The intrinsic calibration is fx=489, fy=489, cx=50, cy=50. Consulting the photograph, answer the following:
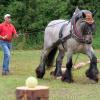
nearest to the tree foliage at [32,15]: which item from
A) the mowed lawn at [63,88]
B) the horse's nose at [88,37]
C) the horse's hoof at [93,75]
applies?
the mowed lawn at [63,88]

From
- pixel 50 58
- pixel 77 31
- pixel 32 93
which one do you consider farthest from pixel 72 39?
pixel 32 93

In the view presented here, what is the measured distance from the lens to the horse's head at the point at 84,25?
11.8m

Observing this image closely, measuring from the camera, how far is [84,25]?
1189cm

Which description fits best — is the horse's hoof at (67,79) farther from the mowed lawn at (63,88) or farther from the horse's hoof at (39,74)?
the horse's hoof at (39,74)

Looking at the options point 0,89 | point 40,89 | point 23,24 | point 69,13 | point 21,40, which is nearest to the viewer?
point 40,89

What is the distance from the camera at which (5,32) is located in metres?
14.3

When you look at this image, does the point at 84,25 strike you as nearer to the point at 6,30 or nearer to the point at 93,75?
the point at 93,75

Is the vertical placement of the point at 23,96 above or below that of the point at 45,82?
above

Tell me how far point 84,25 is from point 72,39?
27.5 inches

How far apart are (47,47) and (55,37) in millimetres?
623

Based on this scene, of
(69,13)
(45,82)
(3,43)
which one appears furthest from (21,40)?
(45,82)

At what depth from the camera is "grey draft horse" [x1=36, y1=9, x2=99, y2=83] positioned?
11.9m

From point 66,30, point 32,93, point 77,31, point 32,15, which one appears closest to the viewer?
point 32,93

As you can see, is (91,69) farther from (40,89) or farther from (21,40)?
(21,40)
